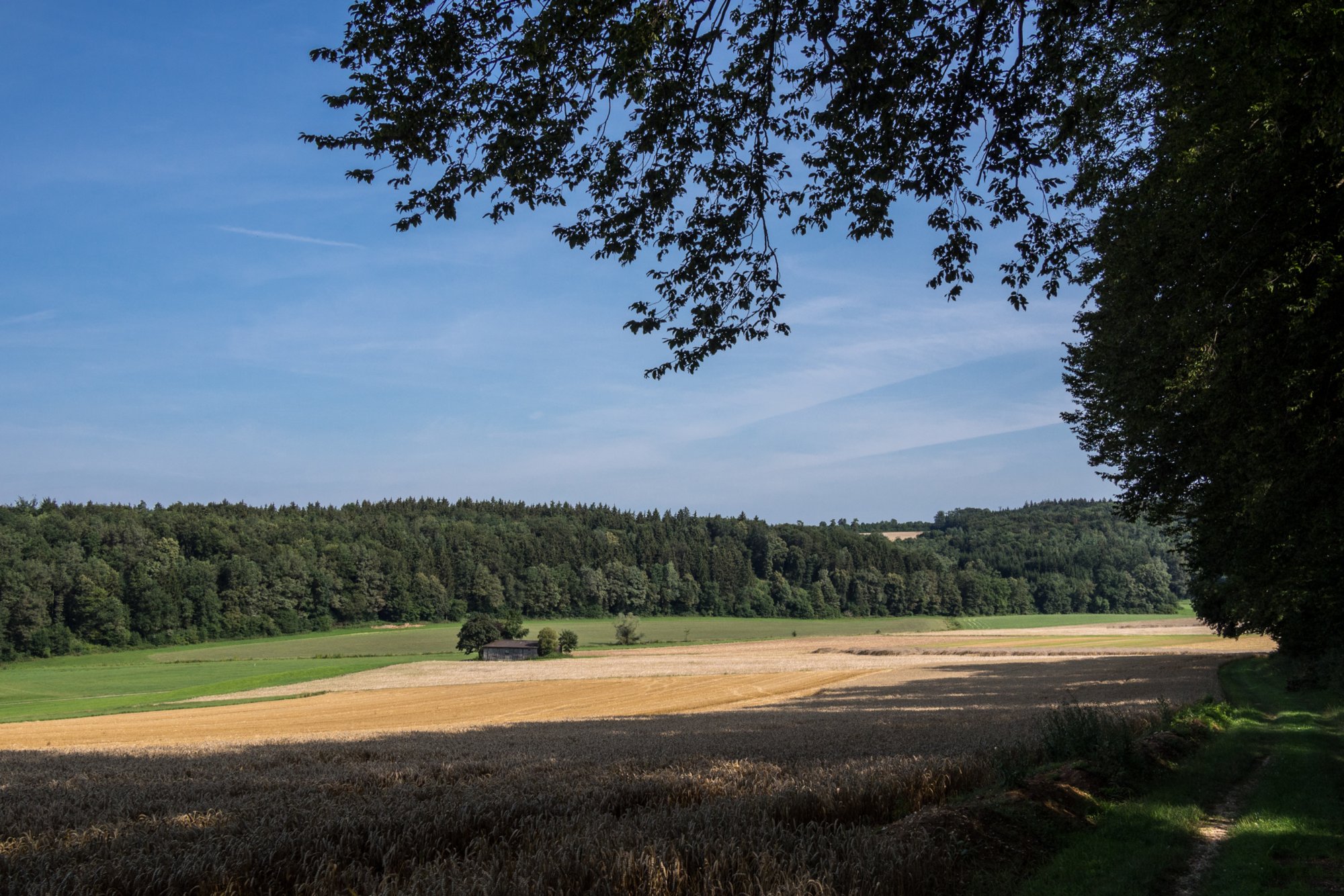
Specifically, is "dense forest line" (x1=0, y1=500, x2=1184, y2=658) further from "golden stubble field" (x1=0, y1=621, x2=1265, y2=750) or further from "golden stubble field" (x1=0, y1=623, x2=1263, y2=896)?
"golden stubble field" (x1=0, y1=623, x2=1263, y2=896)

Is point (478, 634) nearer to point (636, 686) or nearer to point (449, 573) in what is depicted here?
point (636, 686)

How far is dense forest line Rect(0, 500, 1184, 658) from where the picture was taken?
11300cm

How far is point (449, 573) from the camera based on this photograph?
153375mm

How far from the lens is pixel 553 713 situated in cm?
3794

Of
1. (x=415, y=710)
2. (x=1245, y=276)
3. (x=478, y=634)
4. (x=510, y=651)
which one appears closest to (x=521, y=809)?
(x=1245, y=276)

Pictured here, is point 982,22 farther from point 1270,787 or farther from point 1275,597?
point 1275,597

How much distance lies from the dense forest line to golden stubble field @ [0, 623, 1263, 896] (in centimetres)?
10123

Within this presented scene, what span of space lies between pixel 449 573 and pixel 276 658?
197 feet

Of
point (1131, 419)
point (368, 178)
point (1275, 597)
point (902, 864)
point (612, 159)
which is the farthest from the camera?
point (1275, 597)

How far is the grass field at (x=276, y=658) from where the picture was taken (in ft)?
188

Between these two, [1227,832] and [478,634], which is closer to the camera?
[1227,832]

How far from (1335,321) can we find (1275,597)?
13701 mm

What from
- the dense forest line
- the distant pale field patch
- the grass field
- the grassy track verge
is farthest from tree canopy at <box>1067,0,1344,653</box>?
the dense forest line

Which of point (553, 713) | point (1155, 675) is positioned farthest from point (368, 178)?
point (1155, 675)
